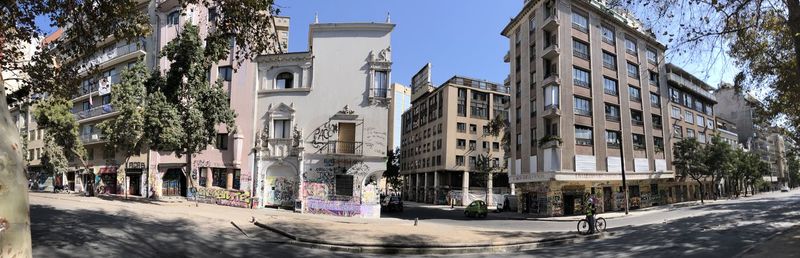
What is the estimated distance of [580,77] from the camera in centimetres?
4272

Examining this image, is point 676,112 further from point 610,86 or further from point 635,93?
point 610,86

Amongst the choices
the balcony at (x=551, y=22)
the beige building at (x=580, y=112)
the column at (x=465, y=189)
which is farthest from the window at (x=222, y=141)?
the column at (x=465, y=189)

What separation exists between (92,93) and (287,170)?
24.6 meters

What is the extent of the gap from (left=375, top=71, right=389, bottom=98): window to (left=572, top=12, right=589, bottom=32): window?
67.7 feet

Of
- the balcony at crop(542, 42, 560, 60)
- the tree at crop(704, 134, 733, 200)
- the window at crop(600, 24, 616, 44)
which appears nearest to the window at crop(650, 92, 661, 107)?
the window at crop(600, 24, 616, 44)

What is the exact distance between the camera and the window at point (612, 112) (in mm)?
44409

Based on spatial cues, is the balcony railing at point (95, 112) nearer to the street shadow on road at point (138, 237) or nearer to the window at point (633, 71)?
the street shadow on road at point (138, 237)

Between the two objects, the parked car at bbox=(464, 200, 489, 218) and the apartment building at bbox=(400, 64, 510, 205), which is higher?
the apartment building at bbox=(400, 64, 510, 205)

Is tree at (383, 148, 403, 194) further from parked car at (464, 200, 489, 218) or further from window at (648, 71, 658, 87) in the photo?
window at (648, 71, 658, 87)

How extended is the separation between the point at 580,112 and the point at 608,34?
31.3ft

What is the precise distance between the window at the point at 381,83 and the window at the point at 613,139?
23399mm

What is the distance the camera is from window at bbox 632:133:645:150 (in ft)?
153

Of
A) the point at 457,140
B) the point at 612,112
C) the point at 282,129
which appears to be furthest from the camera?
the point at 457,140

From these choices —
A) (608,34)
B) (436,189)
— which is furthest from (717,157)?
(436,189)
